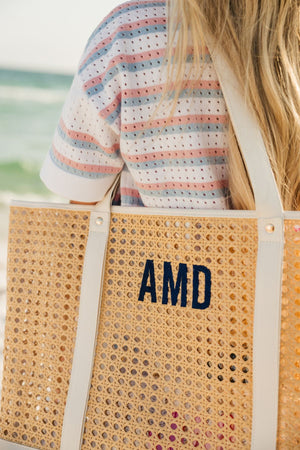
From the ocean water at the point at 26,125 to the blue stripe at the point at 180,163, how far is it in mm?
5851

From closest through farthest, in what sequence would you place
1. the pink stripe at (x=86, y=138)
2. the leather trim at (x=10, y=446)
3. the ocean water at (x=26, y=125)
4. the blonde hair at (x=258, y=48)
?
the blonde hair at (x=258, y=48), the pink stripe at (x=86, y=138), the leather trim at (x=10, y=446), the ocean water at (x=26, y=125)

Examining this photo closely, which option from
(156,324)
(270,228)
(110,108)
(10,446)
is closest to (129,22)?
(110,108)

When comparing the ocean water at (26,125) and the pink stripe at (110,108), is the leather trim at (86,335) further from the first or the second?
the ocean water at (26,125)

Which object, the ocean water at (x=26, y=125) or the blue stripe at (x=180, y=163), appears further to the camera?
the ocean water at (x=26, y=125)

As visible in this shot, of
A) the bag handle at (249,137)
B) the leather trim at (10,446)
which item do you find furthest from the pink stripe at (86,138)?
the leather trim at (10,446)

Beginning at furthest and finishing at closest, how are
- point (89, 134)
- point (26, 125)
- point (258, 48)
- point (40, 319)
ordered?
point (26, 125), point (40, 319), point (89, 134), point (258, 48)

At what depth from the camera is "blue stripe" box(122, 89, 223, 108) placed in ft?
2.59

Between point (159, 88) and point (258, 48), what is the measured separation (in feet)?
0.51

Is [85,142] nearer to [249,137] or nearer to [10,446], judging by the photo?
[249,137]

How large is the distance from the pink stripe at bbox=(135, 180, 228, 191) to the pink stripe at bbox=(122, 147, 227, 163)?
0.14 ft

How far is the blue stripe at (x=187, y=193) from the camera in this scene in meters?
0.82

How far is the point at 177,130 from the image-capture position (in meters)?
0.80

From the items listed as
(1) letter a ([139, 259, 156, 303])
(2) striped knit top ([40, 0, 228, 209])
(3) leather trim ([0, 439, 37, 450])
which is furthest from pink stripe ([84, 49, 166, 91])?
(3) leather trim ([0, 439, 37, 450])

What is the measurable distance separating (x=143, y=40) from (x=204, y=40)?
97mm
